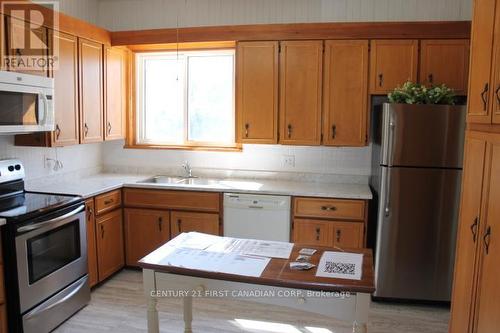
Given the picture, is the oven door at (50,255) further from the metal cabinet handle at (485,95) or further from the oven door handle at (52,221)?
the metal cabinet handle at (485,95)

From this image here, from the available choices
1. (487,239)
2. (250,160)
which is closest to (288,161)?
(250,160)

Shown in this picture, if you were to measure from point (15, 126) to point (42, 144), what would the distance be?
49 centimetres

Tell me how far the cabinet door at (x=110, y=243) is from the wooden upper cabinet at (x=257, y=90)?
4.64 ft

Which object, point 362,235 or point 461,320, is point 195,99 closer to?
point 362,235

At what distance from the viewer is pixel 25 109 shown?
9.27 ft

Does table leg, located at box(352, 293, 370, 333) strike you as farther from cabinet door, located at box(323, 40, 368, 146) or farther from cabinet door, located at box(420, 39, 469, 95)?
cabinet door, located at box(420, 39, 469, 95)

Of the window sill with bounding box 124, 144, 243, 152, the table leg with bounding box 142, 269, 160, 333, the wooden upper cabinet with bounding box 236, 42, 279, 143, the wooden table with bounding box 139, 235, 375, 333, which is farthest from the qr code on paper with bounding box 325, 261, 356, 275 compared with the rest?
the window sill with bounding box 124, 144, 243, 152

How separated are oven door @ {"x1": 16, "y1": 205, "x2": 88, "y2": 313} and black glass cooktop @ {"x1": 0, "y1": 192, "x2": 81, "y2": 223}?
0.07 m

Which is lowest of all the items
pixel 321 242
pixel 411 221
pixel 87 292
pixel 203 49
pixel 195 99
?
pixel 87 292

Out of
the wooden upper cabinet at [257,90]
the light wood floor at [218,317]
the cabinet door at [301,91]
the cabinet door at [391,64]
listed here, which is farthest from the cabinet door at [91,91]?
the cabinet door at [391,64]

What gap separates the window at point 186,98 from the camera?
165 inches

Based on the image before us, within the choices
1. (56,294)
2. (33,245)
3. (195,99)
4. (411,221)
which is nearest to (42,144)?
(33,245)

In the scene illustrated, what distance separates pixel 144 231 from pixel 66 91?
1.40 m

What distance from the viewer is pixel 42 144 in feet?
10.5
